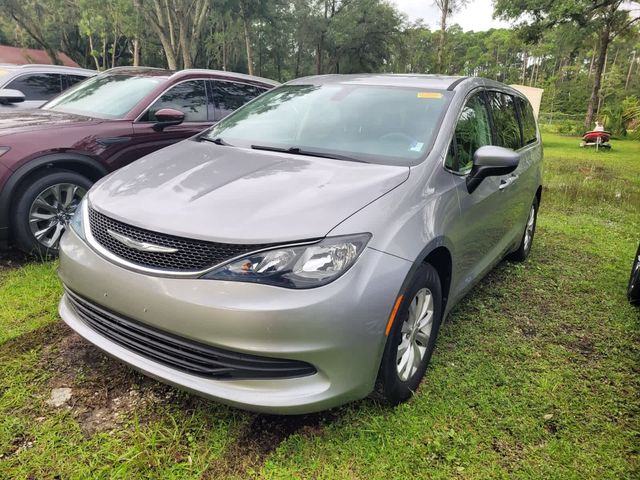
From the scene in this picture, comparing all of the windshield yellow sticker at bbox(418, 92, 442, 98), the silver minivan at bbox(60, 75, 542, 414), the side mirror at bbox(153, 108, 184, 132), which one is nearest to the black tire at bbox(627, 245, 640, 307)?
the silver minivan at bbox(60, 75, 542, 414)

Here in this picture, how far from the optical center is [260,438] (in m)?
2.16

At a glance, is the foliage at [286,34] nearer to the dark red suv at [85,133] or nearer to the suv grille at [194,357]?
the dark red suv at [85,133]

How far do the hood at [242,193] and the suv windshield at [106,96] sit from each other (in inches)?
82.5

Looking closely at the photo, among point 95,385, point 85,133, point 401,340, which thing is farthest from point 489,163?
point 85,133

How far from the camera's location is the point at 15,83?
6578mm

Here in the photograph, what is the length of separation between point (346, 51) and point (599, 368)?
37.4 metres

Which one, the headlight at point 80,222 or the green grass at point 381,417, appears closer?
the green grass at point 381,417

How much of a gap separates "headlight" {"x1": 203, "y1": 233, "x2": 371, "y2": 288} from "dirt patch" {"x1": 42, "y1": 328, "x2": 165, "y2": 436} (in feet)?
3.03

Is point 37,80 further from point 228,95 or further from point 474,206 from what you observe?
point 474,206

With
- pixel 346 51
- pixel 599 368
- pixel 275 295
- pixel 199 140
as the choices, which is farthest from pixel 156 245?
pixel 346 51

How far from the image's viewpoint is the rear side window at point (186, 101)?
15.2ft

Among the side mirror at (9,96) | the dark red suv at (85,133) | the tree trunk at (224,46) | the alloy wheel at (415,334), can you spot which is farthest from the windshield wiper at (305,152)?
the tree trunk at (224,46)

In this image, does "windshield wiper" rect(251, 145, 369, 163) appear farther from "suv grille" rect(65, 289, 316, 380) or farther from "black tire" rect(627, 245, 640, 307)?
"black tire" rect(627, 245, 640, 307)

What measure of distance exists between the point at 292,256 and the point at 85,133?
3061mm
